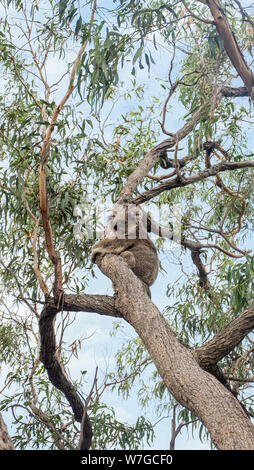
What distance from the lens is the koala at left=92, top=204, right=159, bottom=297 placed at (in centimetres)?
408

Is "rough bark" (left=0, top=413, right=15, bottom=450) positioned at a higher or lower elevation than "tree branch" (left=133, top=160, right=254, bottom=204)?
lower

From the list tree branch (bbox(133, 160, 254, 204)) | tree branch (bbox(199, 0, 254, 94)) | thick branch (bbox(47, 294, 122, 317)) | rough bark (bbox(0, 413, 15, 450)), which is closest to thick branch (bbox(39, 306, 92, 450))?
thick branch (bbox(47, 294, 122, 317))

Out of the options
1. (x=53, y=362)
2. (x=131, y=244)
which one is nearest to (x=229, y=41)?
(x=131, y=244)

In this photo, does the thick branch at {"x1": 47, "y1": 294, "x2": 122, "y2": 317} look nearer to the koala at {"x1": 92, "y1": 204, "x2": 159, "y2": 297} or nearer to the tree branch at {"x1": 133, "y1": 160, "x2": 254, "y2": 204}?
the koala at {"x1": 92, "y1": 204, "x2": 159, "y2": 297}

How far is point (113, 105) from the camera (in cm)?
552

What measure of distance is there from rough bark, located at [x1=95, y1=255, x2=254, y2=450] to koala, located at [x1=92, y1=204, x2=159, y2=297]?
62cm

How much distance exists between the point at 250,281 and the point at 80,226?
1.77 m

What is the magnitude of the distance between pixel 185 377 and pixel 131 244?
183 centimetres

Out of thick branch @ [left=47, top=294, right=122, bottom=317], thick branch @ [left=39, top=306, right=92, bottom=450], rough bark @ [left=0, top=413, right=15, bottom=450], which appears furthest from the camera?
thick branch @ [left=39, top=306, right=92, bottom=450]

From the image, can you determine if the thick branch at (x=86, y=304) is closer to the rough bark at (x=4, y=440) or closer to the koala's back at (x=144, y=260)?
the koala's back at (x=144, y=260)

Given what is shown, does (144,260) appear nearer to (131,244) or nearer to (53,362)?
(131,244)

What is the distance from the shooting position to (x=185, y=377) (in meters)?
2.49

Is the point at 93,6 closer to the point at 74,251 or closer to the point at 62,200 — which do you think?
the point at 62,200
